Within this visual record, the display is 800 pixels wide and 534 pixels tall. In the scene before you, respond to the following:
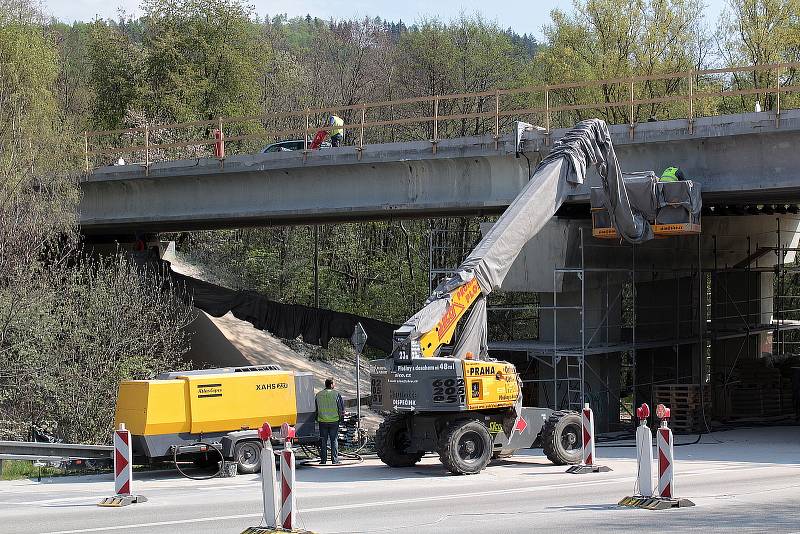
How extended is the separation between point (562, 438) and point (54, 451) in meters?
9.55

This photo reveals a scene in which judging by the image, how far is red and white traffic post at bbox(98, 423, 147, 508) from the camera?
16672mm

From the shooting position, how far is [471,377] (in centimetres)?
1989

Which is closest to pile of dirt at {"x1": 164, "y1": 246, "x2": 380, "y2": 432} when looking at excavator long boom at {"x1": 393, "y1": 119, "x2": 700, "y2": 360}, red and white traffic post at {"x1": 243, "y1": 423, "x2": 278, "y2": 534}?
excavator long boom at {"x1": 393, "y1": 119, "x2": 700, "y2": 360}

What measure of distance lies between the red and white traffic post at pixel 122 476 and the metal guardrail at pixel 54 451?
4698mm

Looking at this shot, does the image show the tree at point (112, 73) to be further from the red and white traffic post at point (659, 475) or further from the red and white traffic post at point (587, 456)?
the red and white traffic post at point (659, 475)

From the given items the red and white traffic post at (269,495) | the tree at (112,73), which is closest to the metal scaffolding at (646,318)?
the red and white traffic post at (269,495)

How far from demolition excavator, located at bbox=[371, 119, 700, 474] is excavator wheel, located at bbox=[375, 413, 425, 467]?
2cm

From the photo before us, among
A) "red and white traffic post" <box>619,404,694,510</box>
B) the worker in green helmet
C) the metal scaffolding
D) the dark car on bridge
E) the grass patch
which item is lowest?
the grass patch

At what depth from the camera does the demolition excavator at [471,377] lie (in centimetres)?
1986

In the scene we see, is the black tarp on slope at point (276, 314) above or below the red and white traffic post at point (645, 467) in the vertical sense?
above

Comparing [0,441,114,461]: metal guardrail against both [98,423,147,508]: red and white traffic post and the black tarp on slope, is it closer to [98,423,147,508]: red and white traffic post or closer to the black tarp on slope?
[98,423,147,508]: red and white traffic post

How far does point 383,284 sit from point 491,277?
31.3m

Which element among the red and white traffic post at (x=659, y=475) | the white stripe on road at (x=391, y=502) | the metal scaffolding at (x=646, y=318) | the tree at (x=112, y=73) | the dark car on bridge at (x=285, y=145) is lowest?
the white stripe on road at (x=391, y=502)

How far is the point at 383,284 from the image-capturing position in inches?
2072
